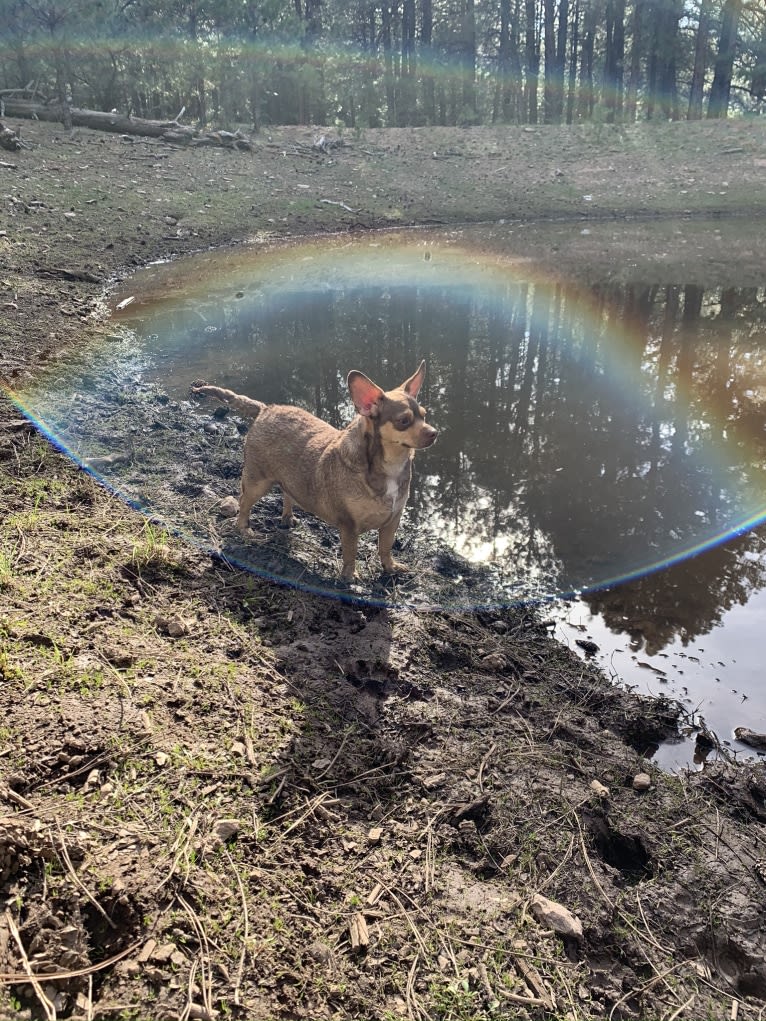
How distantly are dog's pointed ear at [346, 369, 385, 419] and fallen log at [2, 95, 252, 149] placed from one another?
26.5m

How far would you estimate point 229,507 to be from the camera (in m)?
6.63

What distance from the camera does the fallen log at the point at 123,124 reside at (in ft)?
83.9

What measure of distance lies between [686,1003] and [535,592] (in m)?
3.31

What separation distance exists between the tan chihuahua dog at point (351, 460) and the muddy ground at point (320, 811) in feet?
2.51

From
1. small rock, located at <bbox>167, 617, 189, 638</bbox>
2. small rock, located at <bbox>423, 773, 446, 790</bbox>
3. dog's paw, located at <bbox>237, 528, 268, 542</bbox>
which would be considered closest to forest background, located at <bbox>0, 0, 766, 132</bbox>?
dog's paw, located at <bbox>237, 528, 268, 542</bbox>

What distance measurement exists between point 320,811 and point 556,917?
3.70 ft

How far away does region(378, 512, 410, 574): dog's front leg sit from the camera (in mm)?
5699

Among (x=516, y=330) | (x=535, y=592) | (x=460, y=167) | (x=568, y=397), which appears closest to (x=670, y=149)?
(x=460, y=167)

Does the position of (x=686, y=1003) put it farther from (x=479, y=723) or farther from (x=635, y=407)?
(x=635, y=407)

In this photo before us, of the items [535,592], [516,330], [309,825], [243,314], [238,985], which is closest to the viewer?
[238,985]

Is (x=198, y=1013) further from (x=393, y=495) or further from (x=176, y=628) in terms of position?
(x=393, y=495)

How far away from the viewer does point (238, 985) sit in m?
2.39

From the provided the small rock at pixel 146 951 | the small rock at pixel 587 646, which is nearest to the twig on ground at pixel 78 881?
the small rock at pixel 146 951

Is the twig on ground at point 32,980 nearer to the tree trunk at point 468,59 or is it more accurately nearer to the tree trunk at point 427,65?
the tree trunk at point 427,65
